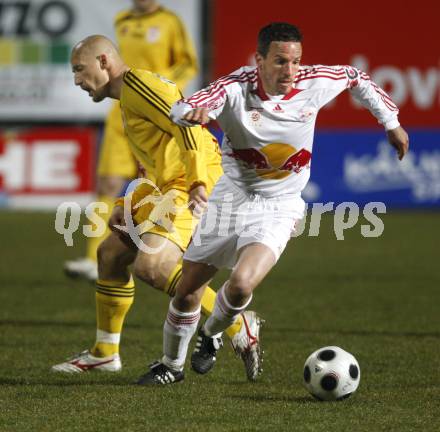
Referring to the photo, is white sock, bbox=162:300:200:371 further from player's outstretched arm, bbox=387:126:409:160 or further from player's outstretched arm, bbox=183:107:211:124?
player's outstretched arm, bbox=387:126:409:160

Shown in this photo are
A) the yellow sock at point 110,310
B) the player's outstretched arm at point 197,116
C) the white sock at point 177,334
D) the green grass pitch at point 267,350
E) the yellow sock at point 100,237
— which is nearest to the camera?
the green grass pitch at point 267,350

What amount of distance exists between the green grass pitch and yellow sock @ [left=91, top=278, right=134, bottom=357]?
0.17 metres

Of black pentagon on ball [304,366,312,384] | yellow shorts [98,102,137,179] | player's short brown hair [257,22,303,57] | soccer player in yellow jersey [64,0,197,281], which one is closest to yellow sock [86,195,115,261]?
soccer player in yellow jersey [64,0,197,281]

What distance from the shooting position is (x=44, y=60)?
1661 cm

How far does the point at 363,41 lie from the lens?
53.9 feet

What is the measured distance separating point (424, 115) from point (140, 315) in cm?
952

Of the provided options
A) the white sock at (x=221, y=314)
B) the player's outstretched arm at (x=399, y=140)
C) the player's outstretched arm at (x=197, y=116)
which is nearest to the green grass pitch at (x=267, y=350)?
the white sock at (x=221, y=314)

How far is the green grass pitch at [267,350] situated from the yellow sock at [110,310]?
0.56 ft

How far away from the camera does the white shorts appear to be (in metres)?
5.22

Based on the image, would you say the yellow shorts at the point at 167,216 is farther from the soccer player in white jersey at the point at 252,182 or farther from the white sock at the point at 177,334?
the white sock at the point at 177,334

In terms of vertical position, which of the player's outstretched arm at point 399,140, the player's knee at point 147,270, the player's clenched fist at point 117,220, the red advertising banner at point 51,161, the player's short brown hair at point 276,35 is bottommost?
the red advertising banner at point 51,161

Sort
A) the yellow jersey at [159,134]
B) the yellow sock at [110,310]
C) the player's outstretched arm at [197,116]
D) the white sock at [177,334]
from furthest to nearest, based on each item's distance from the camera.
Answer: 1. the yellow sock at [110,310]
2. the white sock at [177,334]
3. the yellow jersey at [159,134]
4. the player's outstretched arm at [197,116]

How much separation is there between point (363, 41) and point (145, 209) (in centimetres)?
1148

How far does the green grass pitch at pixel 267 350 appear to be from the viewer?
4.65 metres
